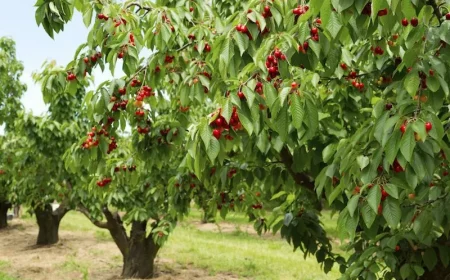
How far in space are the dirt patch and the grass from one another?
0.55ft

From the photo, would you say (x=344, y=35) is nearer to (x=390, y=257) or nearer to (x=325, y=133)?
(x=325, y=133)

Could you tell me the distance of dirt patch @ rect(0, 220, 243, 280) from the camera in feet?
37.1

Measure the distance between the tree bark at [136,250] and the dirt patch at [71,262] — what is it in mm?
520

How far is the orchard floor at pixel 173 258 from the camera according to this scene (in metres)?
11.5

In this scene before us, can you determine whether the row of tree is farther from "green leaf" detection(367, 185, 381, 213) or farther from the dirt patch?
the dirt patch

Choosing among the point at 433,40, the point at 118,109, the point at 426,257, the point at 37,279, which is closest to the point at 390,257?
the point at 426,257

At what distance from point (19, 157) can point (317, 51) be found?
964cm

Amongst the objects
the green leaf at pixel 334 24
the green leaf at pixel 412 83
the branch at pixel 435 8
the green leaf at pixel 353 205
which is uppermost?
the branch at pixel 435 8

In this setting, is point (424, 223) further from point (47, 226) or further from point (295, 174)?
point (47, 226)

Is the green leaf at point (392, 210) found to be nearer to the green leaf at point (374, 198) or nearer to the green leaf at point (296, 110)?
the green leaf at point (374, 198)

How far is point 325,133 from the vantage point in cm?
345

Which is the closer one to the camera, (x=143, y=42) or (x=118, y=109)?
(x=143, y=42)

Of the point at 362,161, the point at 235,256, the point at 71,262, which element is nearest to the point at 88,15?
the point at 362,161

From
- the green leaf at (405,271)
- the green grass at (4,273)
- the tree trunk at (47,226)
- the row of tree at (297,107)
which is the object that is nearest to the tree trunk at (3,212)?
the tree trunk at (47,226)
